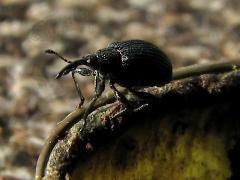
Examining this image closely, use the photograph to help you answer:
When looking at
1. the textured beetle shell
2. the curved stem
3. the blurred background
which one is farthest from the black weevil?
the blurred background

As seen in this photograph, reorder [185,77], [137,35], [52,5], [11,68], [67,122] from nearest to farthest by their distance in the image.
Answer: [67,122] → [185,77] → [11,68] → [137,35] → [52,5]

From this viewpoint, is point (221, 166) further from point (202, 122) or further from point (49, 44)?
point (49, 44)

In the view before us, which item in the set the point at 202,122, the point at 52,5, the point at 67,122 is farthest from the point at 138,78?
the point at 52,5

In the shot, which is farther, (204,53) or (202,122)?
(204,53)

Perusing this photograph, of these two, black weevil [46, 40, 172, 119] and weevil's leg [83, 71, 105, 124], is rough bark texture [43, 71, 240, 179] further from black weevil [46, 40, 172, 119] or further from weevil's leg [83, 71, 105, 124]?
black weevil [46, 40, 172, 119]

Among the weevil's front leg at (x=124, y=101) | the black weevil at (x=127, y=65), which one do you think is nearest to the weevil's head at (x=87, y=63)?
the black weevil at (x=127, y=65)

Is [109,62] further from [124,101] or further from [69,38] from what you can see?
[69,38]
